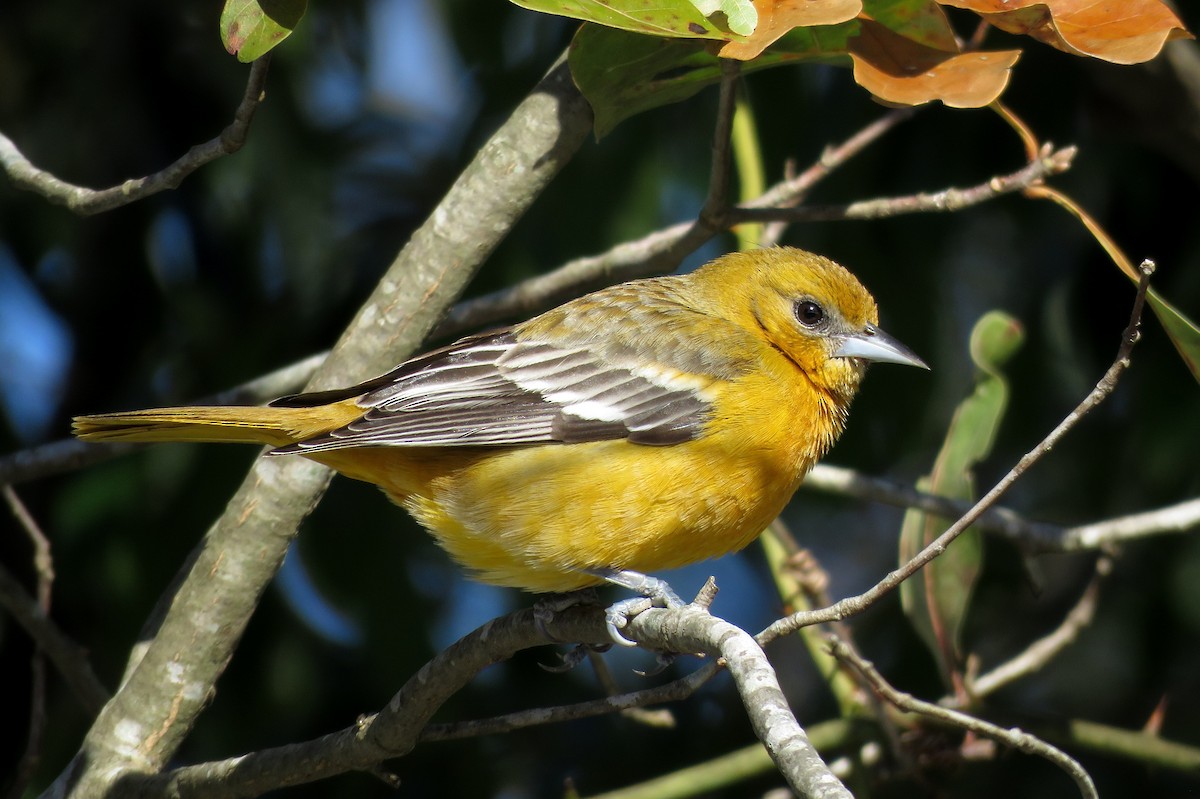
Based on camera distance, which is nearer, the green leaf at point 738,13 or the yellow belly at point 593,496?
the green leaf at point 738,13

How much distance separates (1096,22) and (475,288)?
2.53m

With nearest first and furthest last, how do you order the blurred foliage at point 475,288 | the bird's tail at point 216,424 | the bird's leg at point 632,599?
the bird's leg at point 632,599 < the bird's tail at point 216,424 < the blurred foliage at point 475,288

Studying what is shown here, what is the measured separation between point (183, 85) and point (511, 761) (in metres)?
2.89

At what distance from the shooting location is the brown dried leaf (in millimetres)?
2771

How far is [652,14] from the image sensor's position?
2760 mm

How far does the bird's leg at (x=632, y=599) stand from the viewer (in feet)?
10.4

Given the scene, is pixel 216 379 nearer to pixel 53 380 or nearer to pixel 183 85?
pixel 53 380

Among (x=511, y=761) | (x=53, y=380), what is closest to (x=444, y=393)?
(x=511, y=761)

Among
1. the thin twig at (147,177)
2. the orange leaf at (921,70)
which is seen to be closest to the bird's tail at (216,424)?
the thin twig at (147,177)

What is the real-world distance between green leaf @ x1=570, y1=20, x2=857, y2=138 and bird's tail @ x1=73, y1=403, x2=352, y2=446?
1067mm

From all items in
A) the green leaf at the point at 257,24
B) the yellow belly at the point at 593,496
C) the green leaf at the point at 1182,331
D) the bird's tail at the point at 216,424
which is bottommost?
the green leaf at the point at 1182,331

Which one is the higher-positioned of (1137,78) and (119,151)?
(119,151)

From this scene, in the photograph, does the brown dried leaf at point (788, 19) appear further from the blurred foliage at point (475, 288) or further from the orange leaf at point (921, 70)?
the blurred foliage at point (475, 288)

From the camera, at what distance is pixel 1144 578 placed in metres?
5.05
